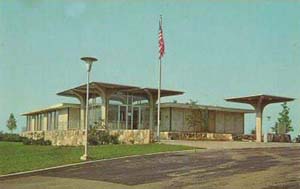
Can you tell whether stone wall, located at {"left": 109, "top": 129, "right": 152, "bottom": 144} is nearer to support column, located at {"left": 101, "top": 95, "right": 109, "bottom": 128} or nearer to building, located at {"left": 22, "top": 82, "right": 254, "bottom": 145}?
building, located at {"left": 22, "top": 82, "right": 254, "bottom": 145}

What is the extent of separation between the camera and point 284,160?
55.3ft

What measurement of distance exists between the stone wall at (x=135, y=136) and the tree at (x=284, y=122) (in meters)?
18.9

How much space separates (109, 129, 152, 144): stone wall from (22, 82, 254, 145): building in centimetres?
36

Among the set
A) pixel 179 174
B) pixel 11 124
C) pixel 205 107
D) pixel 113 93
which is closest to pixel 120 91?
pixel 113 93

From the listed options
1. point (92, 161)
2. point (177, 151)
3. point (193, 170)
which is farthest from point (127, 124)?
point (193, 170)

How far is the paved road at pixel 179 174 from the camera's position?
490 inches

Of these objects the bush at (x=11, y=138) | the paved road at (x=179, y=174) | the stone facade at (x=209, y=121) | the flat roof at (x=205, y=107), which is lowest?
the bush at (x=11, y=138)

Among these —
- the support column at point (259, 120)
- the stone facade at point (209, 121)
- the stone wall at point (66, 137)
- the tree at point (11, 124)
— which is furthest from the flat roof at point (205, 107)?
the tree at point (11, 124)

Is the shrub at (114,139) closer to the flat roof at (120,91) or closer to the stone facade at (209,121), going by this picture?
the flat roof at (120,91)

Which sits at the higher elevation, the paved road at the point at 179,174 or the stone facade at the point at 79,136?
the stone facade at the point at 79,136

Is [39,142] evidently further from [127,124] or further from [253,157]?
[253,157]

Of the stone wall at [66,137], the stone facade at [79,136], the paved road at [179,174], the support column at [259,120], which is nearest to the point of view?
the paved road at [179,174]

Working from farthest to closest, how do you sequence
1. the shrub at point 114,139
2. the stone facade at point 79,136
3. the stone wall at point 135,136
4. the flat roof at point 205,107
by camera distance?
the flat roof at point 205,107 → the shrub at point 114,139 → the stone facade at point 79,136 → the stone wall at point 135,136

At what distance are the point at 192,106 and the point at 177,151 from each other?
23.7 m
